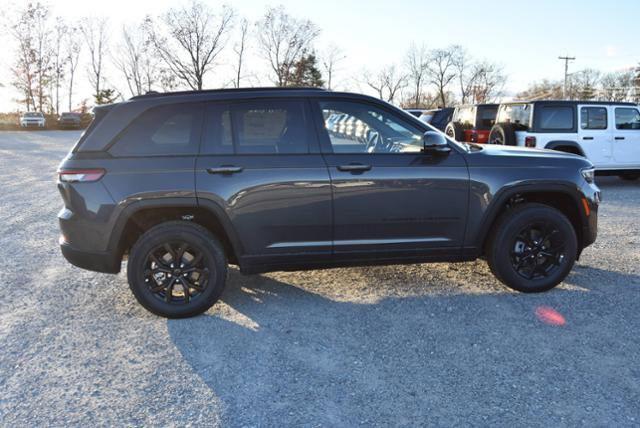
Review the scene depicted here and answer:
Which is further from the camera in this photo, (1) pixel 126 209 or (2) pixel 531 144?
(2) pixel 531 144

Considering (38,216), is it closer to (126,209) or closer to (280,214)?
(126,209)

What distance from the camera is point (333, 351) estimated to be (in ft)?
11.0

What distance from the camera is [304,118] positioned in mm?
3992

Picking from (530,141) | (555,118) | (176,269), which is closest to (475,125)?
(555,118)

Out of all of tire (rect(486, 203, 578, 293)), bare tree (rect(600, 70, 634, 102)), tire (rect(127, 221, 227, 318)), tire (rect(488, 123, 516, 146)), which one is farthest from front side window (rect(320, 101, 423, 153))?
bare tree (rect(600, 70, 634, 102))

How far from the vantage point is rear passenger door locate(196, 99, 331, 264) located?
381 cm

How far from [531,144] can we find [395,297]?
259 inches

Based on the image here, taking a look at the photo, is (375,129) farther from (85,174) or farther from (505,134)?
(505,134)

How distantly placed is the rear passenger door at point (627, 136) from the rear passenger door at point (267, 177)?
349 inches

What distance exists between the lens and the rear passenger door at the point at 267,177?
3809mm

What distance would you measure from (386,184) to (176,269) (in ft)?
5.99

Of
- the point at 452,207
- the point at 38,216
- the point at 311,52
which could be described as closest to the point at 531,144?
the point at 452,207

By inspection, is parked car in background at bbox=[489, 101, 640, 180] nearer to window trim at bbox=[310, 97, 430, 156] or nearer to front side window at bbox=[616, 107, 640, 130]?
front side window at bbox=[616, 107, 640, 130]

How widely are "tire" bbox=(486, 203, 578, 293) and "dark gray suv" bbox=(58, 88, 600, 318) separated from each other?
0.01 m
